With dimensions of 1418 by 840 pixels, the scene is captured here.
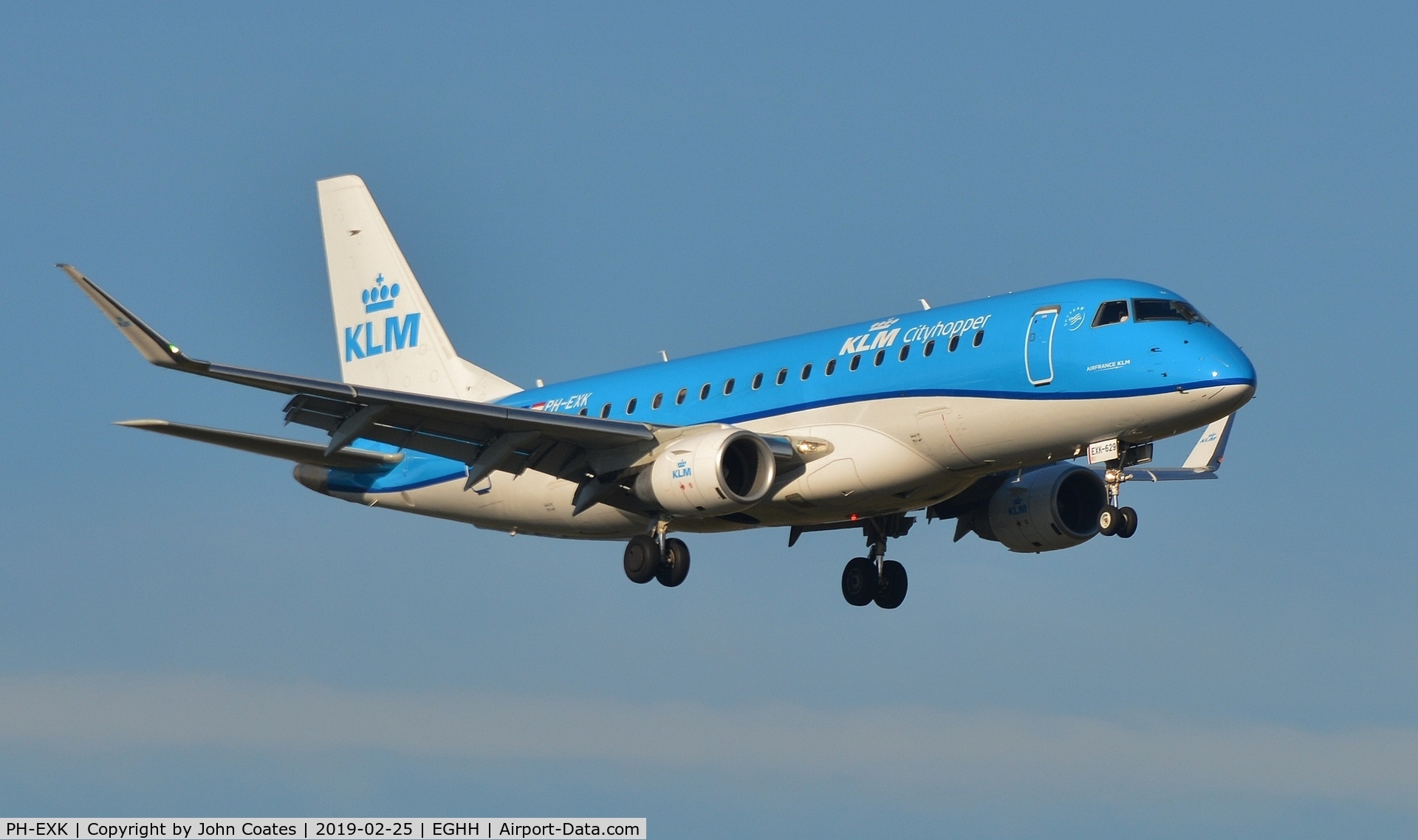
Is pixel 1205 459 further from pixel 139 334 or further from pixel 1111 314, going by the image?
pixel 139 334

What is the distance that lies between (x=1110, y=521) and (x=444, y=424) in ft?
41.2

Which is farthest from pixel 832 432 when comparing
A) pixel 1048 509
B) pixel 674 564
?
pixel 1048 509

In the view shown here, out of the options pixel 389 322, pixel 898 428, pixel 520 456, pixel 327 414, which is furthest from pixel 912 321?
pixel 389 322

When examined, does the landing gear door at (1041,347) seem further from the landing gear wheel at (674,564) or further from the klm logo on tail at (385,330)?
the klm logo on tail at (385,330)

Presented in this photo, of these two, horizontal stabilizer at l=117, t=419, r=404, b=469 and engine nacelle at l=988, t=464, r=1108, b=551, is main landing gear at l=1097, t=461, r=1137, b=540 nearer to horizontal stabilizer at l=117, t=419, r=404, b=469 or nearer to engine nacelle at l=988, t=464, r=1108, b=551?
engine nacelle at l=988, t=464, r=1108, b=551

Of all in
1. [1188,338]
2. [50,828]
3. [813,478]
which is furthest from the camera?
[813,478]

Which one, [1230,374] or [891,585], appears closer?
[1230,374]

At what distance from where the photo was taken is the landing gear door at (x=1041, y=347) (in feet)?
118

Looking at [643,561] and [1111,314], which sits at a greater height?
[1111,314]

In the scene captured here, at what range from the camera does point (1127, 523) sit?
35844 millimetres

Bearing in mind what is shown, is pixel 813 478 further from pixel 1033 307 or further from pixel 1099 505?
pixel 1099 505

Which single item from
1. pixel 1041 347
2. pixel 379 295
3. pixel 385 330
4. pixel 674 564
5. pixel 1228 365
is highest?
pixel 379 295

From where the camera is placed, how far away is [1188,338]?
115 feet

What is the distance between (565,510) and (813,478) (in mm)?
6281
